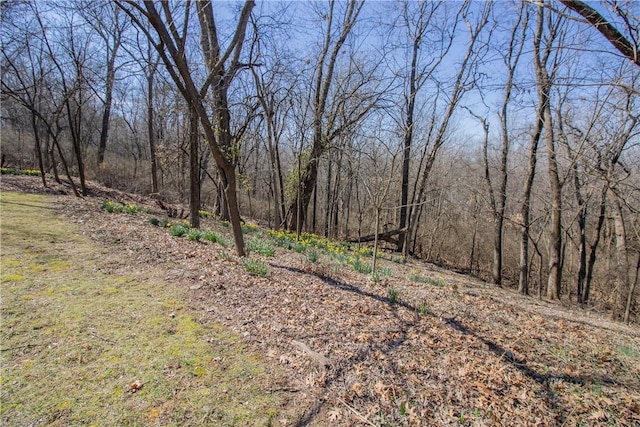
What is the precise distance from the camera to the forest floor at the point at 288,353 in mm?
2320

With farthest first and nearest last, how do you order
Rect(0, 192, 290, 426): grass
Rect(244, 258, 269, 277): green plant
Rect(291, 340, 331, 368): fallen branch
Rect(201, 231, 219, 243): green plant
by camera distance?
Rect(201, 231, 219, 243): green plant → Rect(244, 258, 269, 277): green plant → Rect(291, 340, 331, 368): fallen branch → Rect(0, 192, 290, 426): grass

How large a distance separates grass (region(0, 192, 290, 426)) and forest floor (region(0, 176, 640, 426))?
0.04 feet

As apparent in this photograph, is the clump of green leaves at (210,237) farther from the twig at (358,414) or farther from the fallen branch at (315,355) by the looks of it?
the twig at (358,414)

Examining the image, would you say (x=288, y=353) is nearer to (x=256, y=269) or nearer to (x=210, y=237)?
(x=256, y=269)

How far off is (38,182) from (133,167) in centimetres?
1040

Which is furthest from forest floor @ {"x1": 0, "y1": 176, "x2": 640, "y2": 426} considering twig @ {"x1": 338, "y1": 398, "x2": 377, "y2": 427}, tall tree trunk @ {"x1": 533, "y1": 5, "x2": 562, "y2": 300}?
tall tree trunk @ {"x1": 533, "y1": 5, "x2": 562, "y2": 300}

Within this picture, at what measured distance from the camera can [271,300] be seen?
13.1 ft

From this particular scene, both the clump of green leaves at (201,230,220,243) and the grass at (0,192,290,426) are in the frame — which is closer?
the grass at (0,192,290,426)

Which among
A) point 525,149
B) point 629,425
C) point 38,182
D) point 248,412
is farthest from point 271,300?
point 38,182

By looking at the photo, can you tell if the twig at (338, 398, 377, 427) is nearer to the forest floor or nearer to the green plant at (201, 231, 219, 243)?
the forest floor

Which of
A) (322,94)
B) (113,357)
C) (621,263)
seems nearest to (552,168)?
(621,263)

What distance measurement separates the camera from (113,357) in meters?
2.62

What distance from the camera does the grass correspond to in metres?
2.15

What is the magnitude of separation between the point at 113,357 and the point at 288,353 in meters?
1.54
